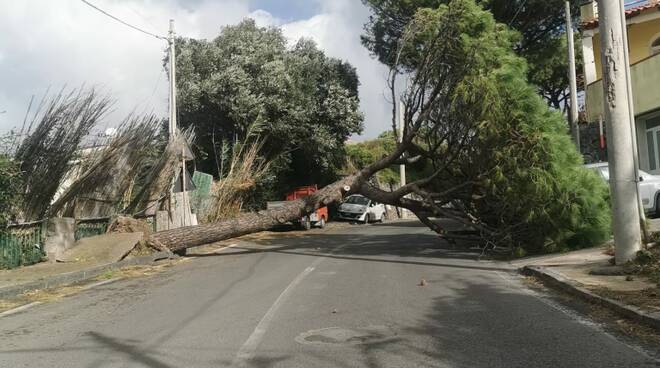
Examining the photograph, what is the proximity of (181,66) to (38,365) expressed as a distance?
992 inches

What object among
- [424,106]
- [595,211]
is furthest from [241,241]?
[595,211]

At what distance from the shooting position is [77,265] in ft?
46.8

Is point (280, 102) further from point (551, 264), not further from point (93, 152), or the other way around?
point (551, 264)

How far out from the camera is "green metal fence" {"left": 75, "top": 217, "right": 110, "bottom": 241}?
55.3 ft

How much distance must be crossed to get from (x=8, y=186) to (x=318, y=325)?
378 inches

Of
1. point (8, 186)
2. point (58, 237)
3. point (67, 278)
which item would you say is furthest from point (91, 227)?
point (67, 278)

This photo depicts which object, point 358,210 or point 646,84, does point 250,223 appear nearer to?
point 646,84

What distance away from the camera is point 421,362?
5.96 metres

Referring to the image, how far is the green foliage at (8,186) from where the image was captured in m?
13.8

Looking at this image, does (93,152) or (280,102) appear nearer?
(93,152)

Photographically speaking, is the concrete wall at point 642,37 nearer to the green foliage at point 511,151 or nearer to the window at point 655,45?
the window at point 655,45

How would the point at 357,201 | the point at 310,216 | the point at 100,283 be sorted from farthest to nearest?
1. the point at 357,201
2. the point at 310,216
3. the point at 100,283

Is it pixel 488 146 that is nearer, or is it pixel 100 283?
pixel 100 283

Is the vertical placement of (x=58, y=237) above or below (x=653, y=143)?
below
